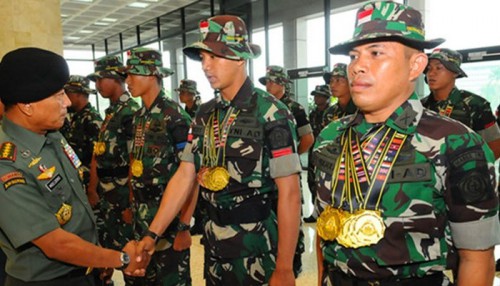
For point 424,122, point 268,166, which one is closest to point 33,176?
point 268,166

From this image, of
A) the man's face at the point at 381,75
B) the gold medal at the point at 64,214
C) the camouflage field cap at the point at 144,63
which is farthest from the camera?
the camouflage field cap at the point at 144,63

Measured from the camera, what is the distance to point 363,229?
112 centimetres

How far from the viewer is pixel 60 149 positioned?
1.59 meters

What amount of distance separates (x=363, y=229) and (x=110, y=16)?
10.5 meters

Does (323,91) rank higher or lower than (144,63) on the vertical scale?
lower

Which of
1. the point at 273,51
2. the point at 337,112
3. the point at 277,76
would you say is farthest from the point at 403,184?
the point at 273,51

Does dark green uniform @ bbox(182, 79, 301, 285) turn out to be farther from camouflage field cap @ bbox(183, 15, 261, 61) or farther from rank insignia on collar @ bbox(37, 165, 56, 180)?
rank insignia on collar @ bbox(37, 165, 56, 180)

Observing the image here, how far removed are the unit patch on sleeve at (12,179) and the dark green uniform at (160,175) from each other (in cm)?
123

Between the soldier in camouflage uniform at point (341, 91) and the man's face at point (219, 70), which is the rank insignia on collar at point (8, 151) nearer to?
the man's face at point (219, 70)

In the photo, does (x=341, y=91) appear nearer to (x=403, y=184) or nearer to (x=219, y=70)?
(x=219, y=70)

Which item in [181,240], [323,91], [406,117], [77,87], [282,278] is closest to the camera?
[406,117]

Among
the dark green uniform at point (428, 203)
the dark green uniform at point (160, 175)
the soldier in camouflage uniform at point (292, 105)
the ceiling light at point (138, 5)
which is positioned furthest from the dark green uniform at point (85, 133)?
the ceiling light at point (138, 5)

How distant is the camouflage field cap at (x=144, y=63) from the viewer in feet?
8.80

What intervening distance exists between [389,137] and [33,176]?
4.01 ft
